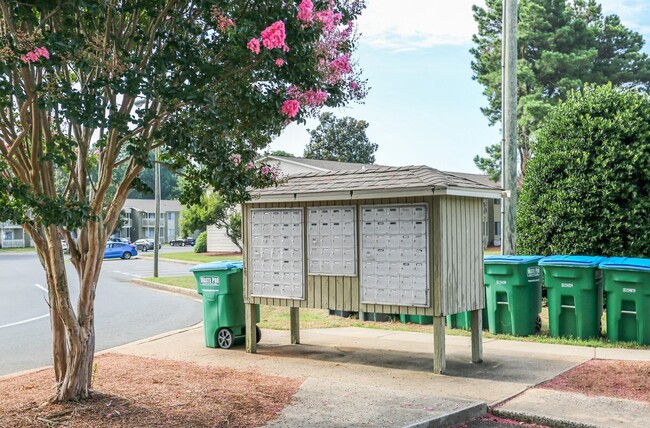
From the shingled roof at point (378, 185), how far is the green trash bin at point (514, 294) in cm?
214

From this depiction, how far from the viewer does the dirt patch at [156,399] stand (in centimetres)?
605

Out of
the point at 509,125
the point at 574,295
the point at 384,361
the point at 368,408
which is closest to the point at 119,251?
the point at 509,125

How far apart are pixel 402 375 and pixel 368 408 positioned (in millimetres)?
1921

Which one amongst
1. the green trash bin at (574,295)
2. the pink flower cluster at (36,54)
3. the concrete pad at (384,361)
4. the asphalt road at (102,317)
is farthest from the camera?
the asphalt road at (102,317)

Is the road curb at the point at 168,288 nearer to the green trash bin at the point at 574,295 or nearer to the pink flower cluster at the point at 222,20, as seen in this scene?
the green trash bin at the point at 574,295

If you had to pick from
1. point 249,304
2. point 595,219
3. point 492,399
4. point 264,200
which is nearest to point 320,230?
point 264,200

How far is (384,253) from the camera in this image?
880cm

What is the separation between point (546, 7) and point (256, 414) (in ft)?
116

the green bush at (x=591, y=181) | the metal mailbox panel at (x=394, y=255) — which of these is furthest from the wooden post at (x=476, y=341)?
the green bush at (x=591, y=181)

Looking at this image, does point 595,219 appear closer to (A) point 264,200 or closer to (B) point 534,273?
(B) point 534,273

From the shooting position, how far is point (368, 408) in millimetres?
6441

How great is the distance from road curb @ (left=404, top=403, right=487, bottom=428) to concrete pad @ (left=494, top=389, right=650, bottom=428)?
7.7 inches

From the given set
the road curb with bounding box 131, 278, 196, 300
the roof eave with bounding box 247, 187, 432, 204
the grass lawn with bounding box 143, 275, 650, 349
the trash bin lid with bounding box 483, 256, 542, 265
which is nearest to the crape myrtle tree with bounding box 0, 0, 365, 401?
the roof eave with bounding box 247, 187, 432, 204

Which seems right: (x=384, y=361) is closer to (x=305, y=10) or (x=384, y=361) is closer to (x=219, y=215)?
(x=305, y=10)
